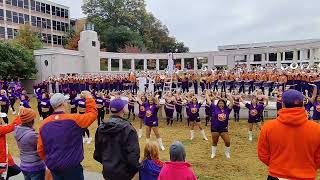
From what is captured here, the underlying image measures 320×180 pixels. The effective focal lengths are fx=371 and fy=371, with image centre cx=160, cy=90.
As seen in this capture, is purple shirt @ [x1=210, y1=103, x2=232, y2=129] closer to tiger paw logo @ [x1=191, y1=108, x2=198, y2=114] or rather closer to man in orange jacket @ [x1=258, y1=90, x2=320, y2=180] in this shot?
tiger paw logo @ [x1=191, y1=108, x2=198, y2=114]

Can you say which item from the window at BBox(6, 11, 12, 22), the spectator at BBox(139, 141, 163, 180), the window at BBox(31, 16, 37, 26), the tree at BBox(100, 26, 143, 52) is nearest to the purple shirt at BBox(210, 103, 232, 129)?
the spectator at BBox(139, 141, 163, 180)

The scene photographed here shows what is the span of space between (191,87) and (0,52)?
59.8 ft

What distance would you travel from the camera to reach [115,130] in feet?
14.2

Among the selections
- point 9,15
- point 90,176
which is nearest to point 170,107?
point 90,176

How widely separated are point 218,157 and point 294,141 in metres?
7.79

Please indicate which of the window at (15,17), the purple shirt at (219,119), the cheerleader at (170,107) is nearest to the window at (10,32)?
the window at (15,17)

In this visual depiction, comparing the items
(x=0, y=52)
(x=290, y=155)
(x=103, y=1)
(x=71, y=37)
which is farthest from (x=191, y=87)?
(x=103, y=1)

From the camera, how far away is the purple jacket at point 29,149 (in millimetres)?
5121

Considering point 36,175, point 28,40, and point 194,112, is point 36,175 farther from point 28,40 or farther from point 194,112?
point 28,40

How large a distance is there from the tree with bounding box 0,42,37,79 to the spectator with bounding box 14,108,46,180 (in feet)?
98.4

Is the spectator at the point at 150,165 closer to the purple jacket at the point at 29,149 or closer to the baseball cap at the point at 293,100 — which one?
the purple jacket at the point at 29,149

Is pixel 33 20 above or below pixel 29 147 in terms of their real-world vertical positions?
above

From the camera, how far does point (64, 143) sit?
4.51 metres

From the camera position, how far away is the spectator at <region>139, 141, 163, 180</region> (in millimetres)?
4684
